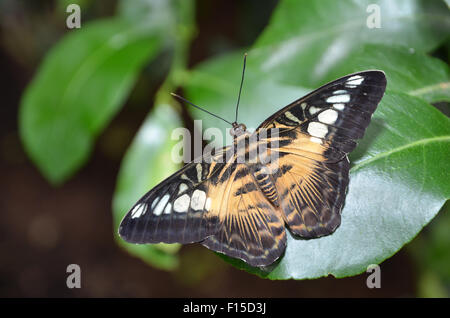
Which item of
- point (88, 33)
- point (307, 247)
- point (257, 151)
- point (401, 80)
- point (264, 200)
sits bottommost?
point (307, 247)

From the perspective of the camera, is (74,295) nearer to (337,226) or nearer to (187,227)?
(187,227)

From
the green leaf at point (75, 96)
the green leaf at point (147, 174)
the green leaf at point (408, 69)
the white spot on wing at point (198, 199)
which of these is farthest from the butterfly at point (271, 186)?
the green leaf at point (75, 96)

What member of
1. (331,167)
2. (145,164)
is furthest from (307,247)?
(145,164)

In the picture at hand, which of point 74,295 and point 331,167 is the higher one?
point 331,167

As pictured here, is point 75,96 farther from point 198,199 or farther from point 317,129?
point 317,129

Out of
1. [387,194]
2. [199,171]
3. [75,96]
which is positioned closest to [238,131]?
[199,171]

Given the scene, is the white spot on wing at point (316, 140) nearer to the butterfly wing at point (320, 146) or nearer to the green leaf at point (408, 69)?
the butterfly wing at point (320, 146)
